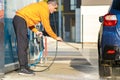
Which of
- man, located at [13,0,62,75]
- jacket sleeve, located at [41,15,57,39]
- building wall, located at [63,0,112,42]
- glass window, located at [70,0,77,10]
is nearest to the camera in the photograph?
jacket sleeve, located at [41,15,57,39]

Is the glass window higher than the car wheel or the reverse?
higher

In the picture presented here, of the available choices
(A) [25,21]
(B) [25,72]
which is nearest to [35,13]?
(A) [25,21]

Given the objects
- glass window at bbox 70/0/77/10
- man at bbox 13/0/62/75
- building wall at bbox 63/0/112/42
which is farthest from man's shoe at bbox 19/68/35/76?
glass window at bbox 70/0/77/10

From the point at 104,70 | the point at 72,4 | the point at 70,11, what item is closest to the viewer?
the point at 104,70

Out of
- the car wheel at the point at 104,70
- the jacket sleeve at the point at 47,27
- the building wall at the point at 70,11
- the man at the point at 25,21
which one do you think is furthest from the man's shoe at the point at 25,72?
the building wall at the point at 70,11

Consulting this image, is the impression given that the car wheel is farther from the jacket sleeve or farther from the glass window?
the glass window

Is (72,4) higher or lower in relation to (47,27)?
higher

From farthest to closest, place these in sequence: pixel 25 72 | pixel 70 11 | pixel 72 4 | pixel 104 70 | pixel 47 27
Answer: pixel 70 11
pixel 72 4
pixel 25 72
pixel 47 27
pixel 104 70

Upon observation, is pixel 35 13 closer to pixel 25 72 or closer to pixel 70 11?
pixel 25 72

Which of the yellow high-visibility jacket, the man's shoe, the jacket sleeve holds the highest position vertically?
the yellow high-visibility jacket

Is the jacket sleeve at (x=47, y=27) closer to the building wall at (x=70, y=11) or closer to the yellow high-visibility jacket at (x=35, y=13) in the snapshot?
the yellow high-visibility jacket at (x=35, y=13)

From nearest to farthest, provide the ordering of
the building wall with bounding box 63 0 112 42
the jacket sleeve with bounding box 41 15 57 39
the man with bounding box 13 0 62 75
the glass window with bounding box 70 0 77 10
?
the jacket sleeve with bounding box 41 15 57 39
the man with bounding box 13 0 62 75
the building wall with bounding box 63 0 112 42
the glass window with bounding box 70 0 77 10

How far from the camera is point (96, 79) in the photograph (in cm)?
877

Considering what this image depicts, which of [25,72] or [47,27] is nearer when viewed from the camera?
[47,27]
